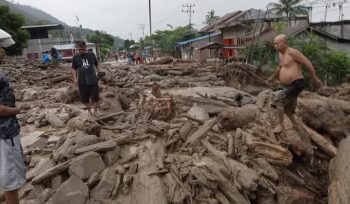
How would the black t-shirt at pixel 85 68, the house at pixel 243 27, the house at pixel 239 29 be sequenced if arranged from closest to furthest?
the black t-shirt at pixel 85 68 → the house at pixel 239 29 → the house at pixel 243 27

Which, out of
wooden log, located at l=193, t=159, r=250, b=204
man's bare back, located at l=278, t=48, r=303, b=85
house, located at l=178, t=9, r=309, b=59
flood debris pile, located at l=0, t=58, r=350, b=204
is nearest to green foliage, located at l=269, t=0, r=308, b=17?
house, located at l=178, t=9, r=309, b=59

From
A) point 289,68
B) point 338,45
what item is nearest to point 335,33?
point 338,45

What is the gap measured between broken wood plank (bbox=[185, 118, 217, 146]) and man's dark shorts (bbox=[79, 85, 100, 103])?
2.57m

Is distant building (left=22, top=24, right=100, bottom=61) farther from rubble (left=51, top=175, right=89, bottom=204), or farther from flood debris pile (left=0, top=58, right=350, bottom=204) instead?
rubble (left=51, top=175, right=89, bottom=204)

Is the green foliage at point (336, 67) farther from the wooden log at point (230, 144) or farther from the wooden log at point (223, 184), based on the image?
the wooden log at point (223, 184)

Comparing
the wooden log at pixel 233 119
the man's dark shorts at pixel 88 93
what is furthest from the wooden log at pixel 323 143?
the man's dark shorts at pixel 88 93

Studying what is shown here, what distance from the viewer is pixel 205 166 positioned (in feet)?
13.9

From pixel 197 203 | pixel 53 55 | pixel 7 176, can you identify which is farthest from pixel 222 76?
pixel 53 55

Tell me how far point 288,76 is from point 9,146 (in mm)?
3790

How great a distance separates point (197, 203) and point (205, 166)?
1.52ft

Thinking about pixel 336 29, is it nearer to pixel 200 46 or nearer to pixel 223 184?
pixel 200 46

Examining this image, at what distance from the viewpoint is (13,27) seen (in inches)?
1299

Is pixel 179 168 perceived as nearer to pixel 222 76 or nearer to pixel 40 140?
pixel 40 140

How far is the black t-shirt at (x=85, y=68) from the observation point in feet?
22.4
